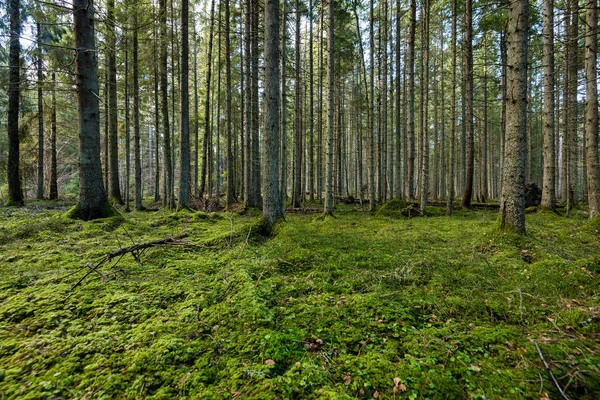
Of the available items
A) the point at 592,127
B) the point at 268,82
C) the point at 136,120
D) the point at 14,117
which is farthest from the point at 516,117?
the point at 14,117

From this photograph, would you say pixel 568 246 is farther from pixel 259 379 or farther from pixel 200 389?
pixel 200 389

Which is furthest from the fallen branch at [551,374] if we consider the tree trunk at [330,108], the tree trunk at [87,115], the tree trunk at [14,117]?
the tree trunk at [14,117]

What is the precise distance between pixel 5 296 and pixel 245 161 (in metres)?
9.33

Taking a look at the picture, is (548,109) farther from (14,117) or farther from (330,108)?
(14,117)

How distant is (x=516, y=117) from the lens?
464 centimetres

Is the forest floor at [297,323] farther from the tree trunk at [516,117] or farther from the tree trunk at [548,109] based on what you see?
the tree trunk at [548,109]

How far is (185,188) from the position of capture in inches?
378

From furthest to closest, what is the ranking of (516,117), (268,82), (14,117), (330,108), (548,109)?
(14,117), (548,109), (330,108), (268,82), (516,117)

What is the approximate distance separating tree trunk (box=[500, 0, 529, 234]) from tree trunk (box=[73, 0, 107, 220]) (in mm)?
8628

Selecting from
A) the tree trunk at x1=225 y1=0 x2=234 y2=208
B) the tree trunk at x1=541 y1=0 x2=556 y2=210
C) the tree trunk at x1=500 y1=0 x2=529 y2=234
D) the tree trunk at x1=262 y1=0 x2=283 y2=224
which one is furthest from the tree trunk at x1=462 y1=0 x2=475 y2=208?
the tree trunk at x1=225 y1=0 x2=234 y2=208

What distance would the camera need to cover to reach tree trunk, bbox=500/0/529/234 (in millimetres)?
4586

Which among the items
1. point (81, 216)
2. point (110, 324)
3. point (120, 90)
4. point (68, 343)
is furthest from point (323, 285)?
point (120, 90)

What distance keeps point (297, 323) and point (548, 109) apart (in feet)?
37.0

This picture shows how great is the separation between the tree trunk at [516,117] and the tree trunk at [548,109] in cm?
512
